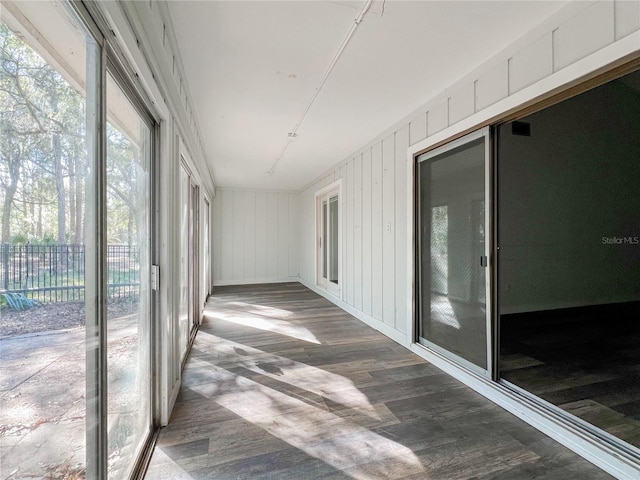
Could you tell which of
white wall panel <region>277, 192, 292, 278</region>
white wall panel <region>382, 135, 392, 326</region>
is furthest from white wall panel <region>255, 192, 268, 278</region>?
white wall panel <region>382, 135, 392, 326</region>

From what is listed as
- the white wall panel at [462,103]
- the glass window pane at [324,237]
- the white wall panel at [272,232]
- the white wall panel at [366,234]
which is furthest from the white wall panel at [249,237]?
the white wall panel at [462,103]

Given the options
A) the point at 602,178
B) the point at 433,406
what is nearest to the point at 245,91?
the point at 433,406

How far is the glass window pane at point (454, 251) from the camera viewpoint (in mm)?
2385

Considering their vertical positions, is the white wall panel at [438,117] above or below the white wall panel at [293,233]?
above

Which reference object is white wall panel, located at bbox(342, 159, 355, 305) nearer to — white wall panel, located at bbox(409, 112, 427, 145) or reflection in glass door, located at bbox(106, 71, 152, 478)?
white wall panel, located at bbox(409, 112, 427, 145)

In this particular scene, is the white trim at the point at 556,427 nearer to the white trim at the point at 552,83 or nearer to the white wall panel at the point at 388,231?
the white wall panel at the point at 388,231

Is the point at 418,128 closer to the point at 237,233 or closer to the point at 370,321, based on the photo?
the point at 370,321

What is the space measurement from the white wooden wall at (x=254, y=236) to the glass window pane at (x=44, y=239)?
645 centimetres

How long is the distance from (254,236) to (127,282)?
6.15 metres

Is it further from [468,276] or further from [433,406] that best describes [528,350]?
[433,406]

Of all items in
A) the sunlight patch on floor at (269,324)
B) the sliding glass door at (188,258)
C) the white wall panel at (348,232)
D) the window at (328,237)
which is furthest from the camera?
the window at (328,237)

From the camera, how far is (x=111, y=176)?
1239 mm

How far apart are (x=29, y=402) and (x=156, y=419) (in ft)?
4.42

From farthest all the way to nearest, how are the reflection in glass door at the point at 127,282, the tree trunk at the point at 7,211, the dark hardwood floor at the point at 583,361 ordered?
the dark hardwood floor at the point at 583,361, the reflection in glass door at the point at 127,282, the tree trunk at the point at 7,211
